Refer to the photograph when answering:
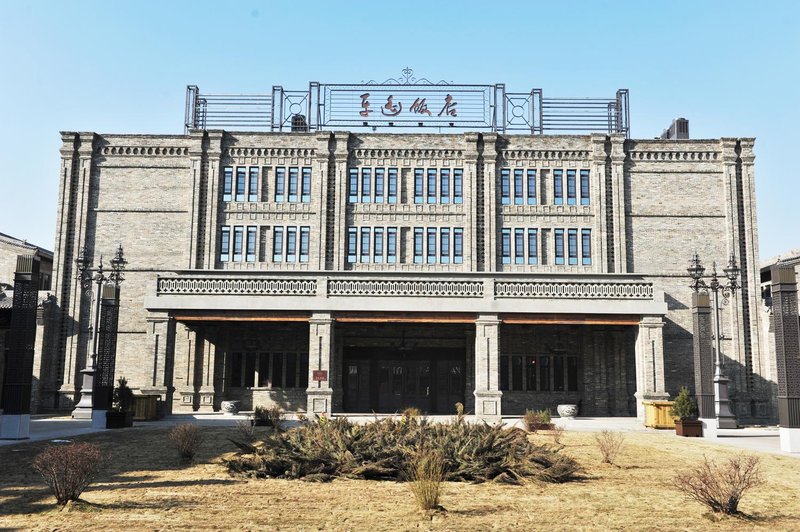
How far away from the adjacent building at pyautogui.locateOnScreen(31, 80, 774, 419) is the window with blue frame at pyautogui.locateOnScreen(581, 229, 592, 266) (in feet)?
0.39

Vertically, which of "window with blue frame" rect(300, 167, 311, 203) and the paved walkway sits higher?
"window with blue frame" rect(300, 167, 311, 203)

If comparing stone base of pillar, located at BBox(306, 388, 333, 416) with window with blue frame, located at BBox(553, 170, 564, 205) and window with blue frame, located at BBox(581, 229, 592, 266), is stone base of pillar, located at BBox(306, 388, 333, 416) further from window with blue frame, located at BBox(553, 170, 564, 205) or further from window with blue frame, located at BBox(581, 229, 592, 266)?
window with blue frame, located at BBox(553, 170, 564, 205)

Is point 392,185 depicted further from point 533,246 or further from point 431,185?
point 533,246

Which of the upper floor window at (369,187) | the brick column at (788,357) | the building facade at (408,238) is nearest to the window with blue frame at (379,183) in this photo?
the upper floor window at (369,187)

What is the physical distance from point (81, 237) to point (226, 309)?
12.1m

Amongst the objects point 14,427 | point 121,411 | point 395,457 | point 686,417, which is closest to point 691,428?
point 686,417

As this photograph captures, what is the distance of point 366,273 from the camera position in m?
33.7

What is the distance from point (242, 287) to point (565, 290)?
14.8 meters

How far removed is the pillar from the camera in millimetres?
22859

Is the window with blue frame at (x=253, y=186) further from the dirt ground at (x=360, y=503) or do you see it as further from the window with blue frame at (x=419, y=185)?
the dirt ground at (x=360, y=503)

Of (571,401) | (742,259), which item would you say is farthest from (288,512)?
(742,259)

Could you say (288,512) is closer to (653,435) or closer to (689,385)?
(653,435)

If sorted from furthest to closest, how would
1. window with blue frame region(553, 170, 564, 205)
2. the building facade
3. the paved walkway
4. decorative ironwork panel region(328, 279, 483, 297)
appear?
1. window with blue frame region(553, 170, 564, 205)
2. the building facade
3. decorative ironwork panel region(328, 279, 483, 297)
4. the paved walkway

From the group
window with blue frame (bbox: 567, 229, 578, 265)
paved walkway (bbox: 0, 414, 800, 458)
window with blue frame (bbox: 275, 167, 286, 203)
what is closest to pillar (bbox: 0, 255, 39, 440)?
paved walkway (bbox: 0, 414, 800, 458)
